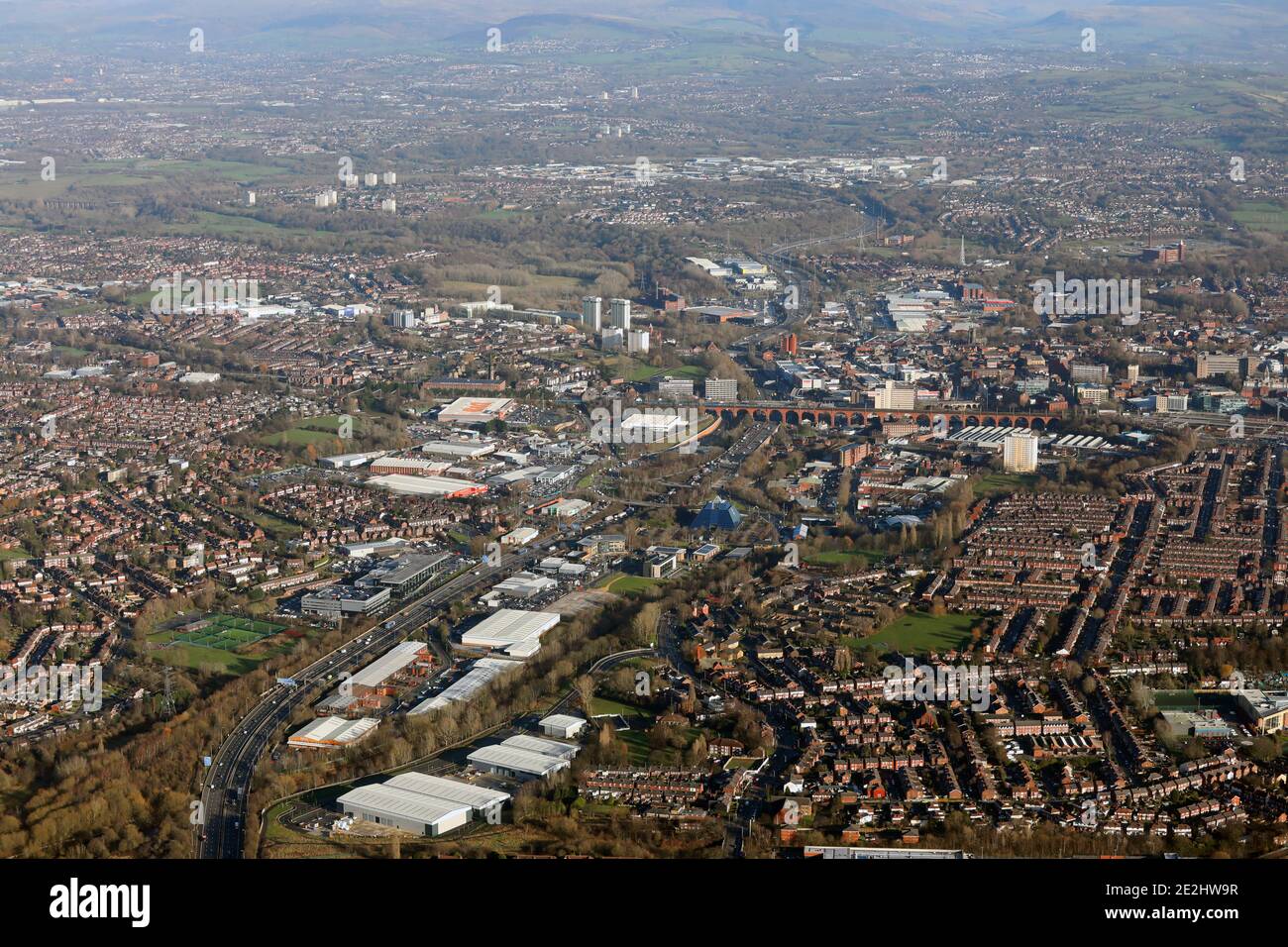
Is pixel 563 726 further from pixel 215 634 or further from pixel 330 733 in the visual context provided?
pixel 215 634

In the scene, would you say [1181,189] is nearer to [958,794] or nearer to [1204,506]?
[1204,506]

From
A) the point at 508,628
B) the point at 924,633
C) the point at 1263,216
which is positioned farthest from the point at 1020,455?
the point at 1263,216

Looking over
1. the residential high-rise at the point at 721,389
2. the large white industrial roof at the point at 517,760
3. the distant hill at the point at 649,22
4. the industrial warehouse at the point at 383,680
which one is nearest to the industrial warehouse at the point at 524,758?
the large white industrial roof at the point at 517,760

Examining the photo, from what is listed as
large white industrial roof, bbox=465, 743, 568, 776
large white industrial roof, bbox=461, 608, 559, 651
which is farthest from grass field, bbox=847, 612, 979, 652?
large white industrial roof, bbox=465, 743, 568, 776

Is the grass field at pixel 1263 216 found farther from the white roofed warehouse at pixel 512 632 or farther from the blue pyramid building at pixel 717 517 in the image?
the white roofed warehouse at pixel 512 632

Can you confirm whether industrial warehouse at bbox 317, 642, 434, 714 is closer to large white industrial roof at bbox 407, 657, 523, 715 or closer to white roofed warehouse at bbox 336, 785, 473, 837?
large white industrial roof at bbox 407, 657, 523, 715

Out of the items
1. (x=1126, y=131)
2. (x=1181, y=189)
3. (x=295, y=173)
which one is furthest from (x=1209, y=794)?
(x=1126, y=131)
